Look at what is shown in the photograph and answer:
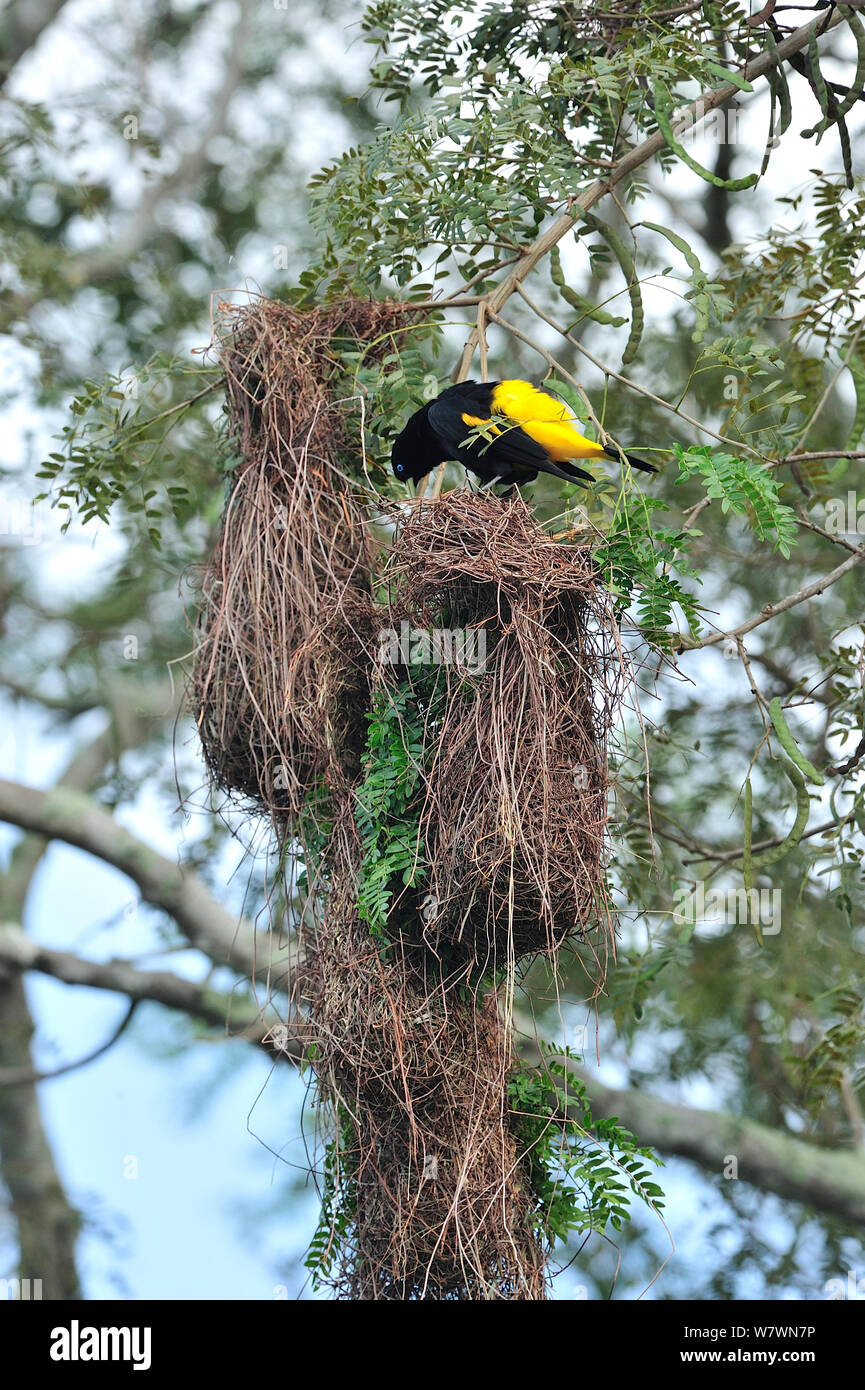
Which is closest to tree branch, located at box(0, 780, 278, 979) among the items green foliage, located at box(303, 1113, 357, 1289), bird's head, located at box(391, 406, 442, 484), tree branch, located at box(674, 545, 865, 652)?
green foliage, located at box(303, 1113, 357, 1289)

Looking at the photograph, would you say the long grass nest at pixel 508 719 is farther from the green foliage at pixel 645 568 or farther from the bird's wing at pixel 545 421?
the bird's wing at pixel 545 421

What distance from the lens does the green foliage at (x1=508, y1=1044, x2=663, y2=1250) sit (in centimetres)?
259

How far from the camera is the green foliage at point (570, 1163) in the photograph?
8.49 feet

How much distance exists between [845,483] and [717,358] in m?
3.00

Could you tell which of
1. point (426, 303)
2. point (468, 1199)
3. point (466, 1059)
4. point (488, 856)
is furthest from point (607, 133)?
point (468, 1199)

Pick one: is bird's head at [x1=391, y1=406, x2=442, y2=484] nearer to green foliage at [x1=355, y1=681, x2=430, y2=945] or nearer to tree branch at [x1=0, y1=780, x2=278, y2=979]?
green foliage at [x1=355, y1=681, x2=430, y2=945]

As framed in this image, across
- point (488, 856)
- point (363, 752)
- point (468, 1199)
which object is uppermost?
point (363, 752)

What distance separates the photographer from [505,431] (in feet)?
8.79

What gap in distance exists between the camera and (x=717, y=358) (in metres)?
2.61

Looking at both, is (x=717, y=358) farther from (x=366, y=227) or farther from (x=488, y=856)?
(x=488, y=856)

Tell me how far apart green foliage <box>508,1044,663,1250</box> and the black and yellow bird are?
1102 mm

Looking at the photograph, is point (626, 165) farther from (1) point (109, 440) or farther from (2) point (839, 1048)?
(2) point (839, 1048)

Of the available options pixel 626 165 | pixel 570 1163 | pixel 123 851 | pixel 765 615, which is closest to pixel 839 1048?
pixel 570 1163

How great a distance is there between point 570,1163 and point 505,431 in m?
1.35
